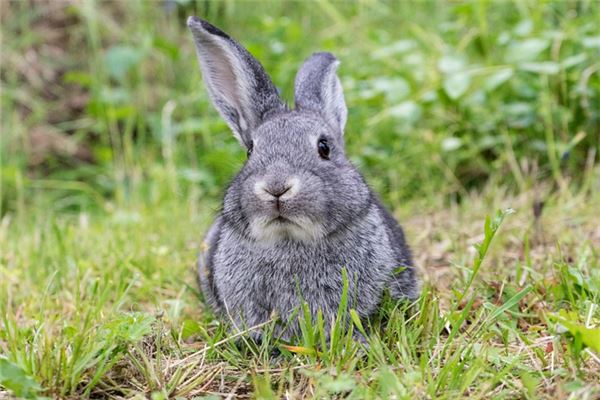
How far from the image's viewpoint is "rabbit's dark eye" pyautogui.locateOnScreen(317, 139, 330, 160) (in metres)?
4.01

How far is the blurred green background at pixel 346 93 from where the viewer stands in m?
6.78

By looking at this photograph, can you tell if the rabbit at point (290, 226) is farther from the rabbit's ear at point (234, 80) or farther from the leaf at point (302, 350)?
the leaf at point (302, 350)

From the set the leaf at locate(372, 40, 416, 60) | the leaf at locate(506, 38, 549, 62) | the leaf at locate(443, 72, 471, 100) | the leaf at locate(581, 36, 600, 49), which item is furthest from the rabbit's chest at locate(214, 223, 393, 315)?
the leaf at locate(372, 40, 416, 60)

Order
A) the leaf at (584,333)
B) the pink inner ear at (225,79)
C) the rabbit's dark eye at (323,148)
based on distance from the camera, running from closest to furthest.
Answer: the leaf at (584,333) → the rabbit's dark eye at (323,148) → the pink inner ear at (225,79)

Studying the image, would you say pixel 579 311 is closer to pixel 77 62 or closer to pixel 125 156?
pixel 125 156

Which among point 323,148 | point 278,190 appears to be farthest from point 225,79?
point 278,190

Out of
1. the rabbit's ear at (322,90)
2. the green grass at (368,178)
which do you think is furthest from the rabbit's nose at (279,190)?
the rabbit's ear at (322,90)

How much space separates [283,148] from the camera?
385 centimetres

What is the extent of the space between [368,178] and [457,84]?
1114mm

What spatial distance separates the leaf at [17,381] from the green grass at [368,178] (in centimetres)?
1

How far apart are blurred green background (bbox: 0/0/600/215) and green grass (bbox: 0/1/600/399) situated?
3 cm

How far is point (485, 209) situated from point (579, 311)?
2768 mm

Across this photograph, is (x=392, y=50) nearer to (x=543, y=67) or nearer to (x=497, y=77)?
(x=497, y=77)

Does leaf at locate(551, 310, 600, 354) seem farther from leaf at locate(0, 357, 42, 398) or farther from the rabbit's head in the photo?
leaf at locate(0, 357, 42, 398)
